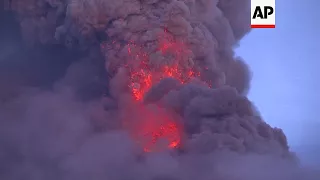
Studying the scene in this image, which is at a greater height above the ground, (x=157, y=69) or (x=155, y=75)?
(x=157, y=69)

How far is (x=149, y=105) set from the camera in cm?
2411

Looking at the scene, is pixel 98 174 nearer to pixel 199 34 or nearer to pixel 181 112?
pixel 181 112

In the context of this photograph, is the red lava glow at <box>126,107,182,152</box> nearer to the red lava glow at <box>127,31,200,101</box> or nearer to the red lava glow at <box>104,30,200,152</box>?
the red lava glow at <box>104,30,200,152</box>

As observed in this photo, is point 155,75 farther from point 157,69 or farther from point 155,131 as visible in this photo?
point 155,131

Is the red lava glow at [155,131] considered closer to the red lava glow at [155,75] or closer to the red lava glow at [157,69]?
the red lava glow at [155,75]

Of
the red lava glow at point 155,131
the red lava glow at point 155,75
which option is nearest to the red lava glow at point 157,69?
the red lava glow at point 155,75

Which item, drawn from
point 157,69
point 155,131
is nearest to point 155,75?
point 157,69

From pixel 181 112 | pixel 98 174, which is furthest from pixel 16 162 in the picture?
pixel 181 112

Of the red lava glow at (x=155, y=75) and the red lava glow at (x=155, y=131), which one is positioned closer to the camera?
the red lava glow at (x=155, y=131)

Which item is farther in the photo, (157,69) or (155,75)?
(155,75)

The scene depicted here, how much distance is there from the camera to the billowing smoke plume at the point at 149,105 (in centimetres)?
2247

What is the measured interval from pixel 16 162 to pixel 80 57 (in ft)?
18.5

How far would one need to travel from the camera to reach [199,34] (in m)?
24.6

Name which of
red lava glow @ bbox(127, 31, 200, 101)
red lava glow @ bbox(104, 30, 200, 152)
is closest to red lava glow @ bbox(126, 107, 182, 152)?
red lava glow @ bbox(104, 30, 200, 152)
